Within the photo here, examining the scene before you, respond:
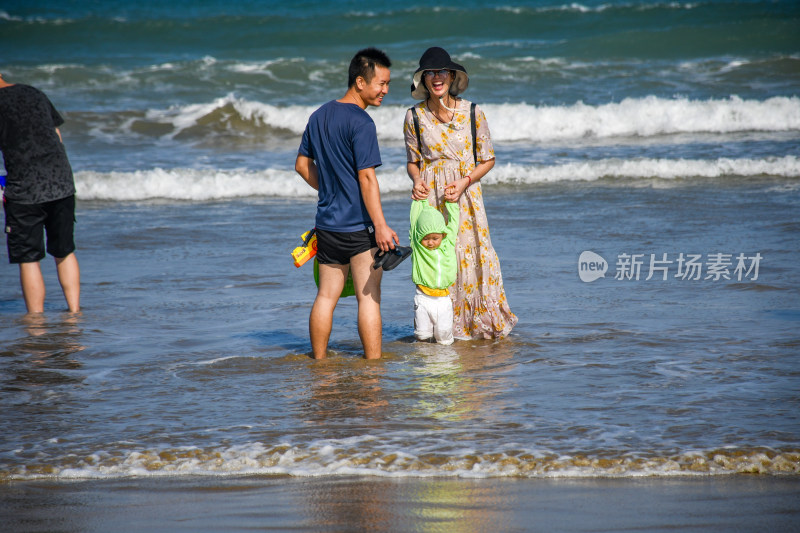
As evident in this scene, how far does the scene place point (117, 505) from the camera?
3361 millimetres

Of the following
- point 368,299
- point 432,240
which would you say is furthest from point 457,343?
point 368,299

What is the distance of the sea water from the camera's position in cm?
388

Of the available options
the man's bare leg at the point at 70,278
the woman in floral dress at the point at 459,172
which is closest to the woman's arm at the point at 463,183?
the woman in floral dress at the point at 459,172

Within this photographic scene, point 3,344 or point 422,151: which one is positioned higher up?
point 422,151

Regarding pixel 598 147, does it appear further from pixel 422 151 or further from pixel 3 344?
pixel 3 344

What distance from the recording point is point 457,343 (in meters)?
5.64

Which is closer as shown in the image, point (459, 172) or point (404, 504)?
point (404, 504)

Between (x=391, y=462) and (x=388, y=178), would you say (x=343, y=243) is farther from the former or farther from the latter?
(x=388, y=178)

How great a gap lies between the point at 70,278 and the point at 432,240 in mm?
3084

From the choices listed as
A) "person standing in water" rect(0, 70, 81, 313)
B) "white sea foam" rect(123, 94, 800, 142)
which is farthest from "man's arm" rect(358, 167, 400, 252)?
"white sea foam" rect(123, 94, 800, 142)

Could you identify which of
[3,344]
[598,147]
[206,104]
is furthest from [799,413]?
[206,104]

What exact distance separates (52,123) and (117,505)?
3.83 m

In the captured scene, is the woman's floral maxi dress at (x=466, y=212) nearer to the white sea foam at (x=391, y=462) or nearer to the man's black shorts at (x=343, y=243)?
the man's black shorts at (x=343, y=243)

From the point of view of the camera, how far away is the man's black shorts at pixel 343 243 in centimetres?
478
